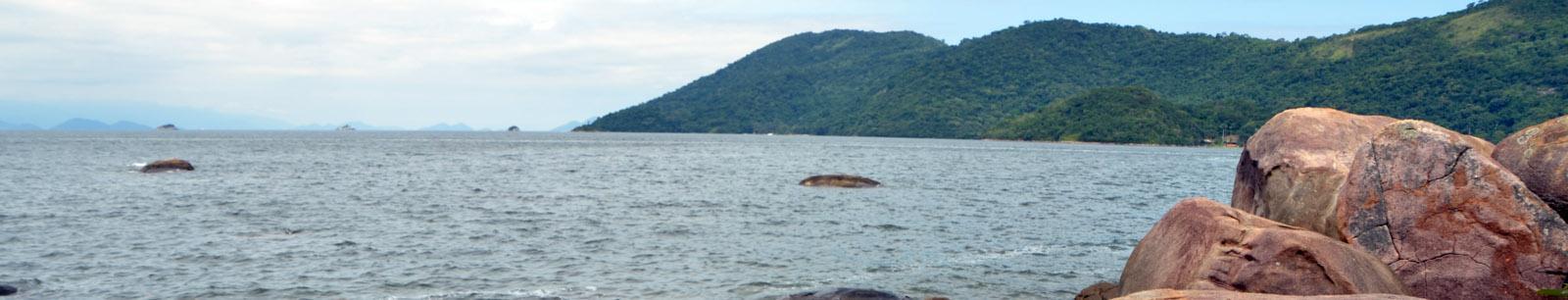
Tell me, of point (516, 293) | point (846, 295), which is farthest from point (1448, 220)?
point (516, 293)

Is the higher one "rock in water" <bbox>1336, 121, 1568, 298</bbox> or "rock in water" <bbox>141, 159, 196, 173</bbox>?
"rock in water" <bbox>1336, 121, 1568, 298</bbox>

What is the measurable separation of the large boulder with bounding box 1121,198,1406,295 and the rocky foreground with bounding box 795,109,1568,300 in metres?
0.02

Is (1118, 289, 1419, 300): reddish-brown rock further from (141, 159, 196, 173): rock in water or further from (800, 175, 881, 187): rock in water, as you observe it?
(141, 159, 196, 173): rock in water

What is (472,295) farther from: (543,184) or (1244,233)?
(543,184)

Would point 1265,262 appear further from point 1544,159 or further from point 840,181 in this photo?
point 840,181

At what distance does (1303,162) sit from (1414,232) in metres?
3.79

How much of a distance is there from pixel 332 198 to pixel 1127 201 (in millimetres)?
38024

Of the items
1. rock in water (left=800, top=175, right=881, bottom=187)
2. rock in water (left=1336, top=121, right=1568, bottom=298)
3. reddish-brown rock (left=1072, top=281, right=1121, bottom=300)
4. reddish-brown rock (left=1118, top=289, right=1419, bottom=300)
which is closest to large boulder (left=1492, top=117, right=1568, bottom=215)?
rock in water (left=1336, top=121, right=1568, bottom=298)

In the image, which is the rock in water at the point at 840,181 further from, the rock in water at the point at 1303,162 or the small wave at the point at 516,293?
the rock in water at the point at 1303,162

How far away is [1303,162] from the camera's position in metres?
17.4

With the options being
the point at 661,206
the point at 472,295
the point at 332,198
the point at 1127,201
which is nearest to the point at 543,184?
the point at 332,198

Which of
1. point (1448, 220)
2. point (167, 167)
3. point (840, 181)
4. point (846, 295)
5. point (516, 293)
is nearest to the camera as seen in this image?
point (1448, 220)

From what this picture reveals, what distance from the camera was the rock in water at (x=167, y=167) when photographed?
6850cm

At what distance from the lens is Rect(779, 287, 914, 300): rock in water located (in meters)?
18.9
